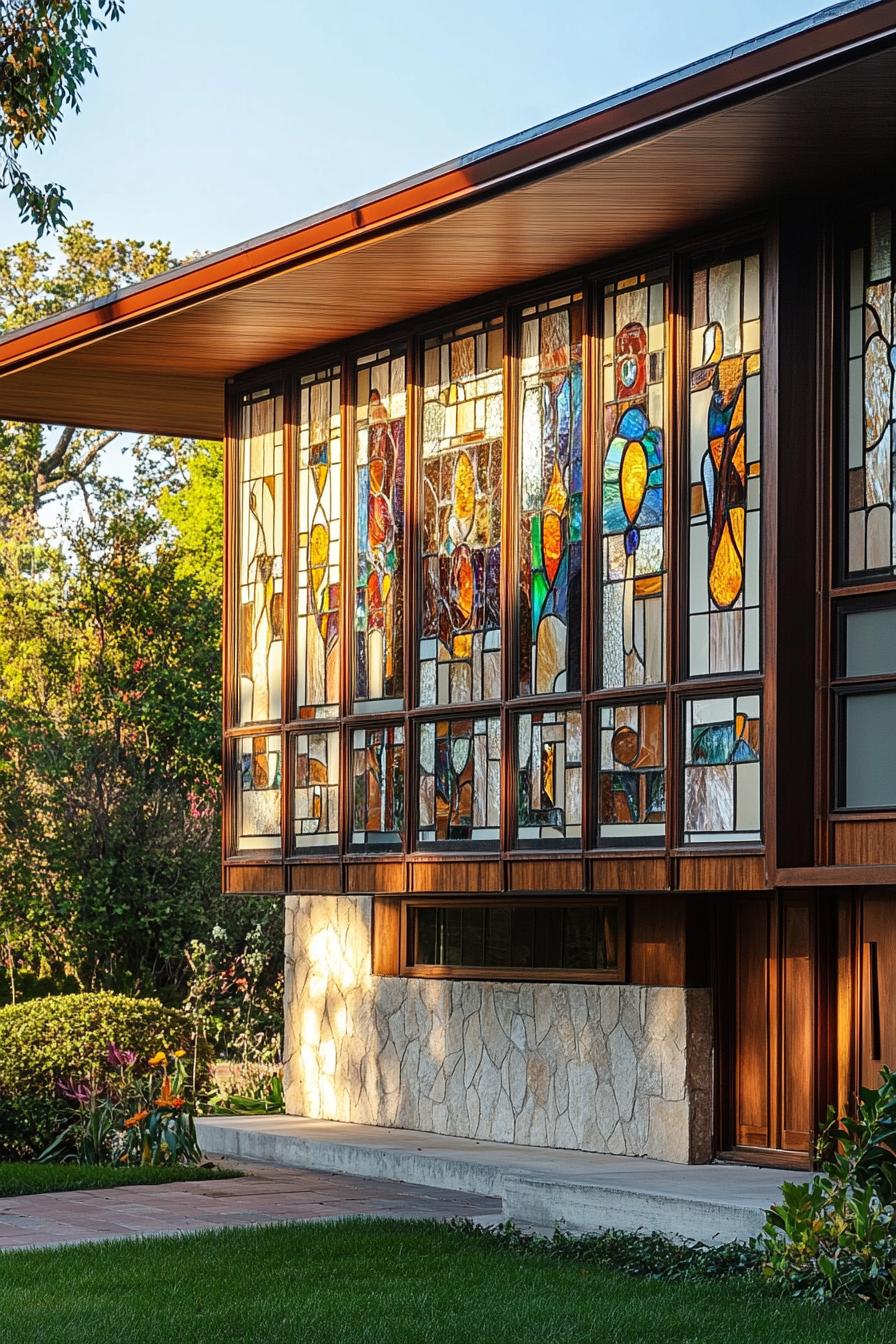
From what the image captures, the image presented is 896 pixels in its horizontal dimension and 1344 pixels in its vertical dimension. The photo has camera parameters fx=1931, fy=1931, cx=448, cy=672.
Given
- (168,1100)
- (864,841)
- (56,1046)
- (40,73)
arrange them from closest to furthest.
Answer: (864,841) → (40,73) → (168,1100) → (56,1046)

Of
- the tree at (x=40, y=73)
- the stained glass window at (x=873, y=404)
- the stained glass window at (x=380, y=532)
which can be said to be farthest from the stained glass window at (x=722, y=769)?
the tree at (x=40, y=73)

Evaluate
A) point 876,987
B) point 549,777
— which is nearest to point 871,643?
point 876,987

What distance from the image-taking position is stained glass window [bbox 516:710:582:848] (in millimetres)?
11172

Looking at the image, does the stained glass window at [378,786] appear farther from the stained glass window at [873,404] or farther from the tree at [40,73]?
the tree at [40,73]

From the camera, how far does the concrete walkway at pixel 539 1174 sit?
9.53m

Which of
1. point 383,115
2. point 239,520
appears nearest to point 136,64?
point 383,115

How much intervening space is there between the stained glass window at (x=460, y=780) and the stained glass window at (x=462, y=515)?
0.20m

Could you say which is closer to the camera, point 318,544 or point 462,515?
point 462,515

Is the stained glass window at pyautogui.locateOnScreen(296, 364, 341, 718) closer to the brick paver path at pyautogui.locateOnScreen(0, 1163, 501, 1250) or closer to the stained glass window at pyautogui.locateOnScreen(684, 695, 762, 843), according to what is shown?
the brick paver path at pyautogui.locateOnScreen(0, 1163, 501, 1250)

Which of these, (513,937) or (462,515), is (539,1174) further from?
(462,515)

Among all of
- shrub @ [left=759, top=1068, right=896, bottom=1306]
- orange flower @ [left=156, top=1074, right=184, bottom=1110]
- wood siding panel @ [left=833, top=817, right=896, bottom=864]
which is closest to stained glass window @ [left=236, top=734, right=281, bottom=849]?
orange flower @ [left=156, top=1074, right=184, bottom=1110]

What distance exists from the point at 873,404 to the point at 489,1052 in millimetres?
5088

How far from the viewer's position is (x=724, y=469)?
1041cm

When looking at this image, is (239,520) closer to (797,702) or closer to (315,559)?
(315,559)
